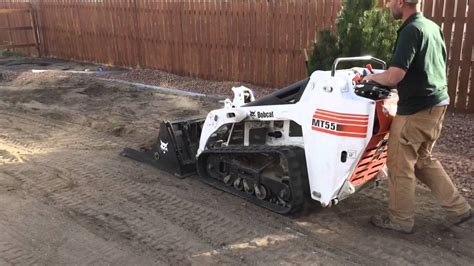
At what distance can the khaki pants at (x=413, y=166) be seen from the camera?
4070mm

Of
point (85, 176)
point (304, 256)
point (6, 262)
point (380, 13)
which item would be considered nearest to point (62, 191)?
point (85, 176)

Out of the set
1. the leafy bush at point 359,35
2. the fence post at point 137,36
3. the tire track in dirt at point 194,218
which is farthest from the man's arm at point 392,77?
the fence post at point 137,36

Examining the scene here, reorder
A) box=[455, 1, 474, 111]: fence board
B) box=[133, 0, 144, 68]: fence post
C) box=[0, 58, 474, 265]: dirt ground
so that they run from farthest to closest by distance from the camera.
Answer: box=[133, 0, 144, 68]: fence post < box=[455, 1, 474, 111]: fence board < box=[0, 58, 474, 265]: dirt ground

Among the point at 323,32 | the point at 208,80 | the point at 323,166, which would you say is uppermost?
the point at 323,32

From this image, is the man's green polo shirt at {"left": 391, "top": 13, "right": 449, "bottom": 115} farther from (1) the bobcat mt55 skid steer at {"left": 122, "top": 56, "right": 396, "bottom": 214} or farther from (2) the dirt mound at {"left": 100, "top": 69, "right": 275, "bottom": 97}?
(2) the dirt mound at {"left": 100, "top": 69, "right": 275, "bottom": 97}

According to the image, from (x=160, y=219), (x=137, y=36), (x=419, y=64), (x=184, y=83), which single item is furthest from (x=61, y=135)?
(x=137, y=36)

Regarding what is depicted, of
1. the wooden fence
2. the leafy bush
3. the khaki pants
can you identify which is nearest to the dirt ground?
the khaki pants

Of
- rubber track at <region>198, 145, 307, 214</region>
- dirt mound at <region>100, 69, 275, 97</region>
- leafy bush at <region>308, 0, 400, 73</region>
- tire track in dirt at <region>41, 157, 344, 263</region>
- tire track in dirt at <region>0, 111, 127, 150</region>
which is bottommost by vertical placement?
dirt mound at <region>100, 69, 275, 97</region>

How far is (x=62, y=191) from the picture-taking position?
17.8 feet

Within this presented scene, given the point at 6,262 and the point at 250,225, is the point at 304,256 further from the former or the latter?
the point at 6,262

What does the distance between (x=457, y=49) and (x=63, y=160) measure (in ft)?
21.3

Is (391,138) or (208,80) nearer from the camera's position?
(391,138)

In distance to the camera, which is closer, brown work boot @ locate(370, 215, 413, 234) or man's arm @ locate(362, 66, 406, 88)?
man's arm @ locate(362, 66, 406, 88)

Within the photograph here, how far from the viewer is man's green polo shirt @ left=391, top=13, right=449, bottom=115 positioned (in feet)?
12.6
